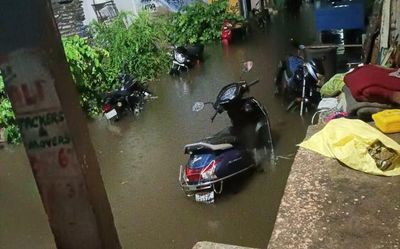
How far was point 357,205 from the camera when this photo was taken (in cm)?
264

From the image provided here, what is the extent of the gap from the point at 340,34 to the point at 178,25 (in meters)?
5.56

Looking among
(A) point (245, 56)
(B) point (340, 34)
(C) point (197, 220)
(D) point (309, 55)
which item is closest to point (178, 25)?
(A) point (245, 56)

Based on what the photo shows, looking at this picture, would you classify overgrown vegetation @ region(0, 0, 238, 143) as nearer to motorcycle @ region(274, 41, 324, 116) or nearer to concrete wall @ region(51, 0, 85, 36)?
concrete wall @ region(51, 0, 85, 36)

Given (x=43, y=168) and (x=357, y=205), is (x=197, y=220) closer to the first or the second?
(x=357, y=205)

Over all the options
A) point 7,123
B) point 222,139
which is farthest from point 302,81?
point 7,123

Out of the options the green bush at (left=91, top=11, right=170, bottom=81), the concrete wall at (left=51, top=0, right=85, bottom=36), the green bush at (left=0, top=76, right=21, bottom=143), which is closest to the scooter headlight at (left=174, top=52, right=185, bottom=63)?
the green bush at (left=91, top=11, right=170, bottom=81)

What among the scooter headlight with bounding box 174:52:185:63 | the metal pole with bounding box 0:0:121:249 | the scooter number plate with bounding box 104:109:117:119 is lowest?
the scooter number plate with bounding box 104:109:117:119

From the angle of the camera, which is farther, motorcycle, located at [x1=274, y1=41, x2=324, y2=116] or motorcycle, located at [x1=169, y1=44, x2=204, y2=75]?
motorcycle, located at [x1=169, y1=44, x2=204, y2=75]

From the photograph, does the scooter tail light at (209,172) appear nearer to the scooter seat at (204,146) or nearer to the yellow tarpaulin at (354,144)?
the scooter seat at (204,146)

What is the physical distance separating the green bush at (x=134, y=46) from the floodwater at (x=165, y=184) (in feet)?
4.02

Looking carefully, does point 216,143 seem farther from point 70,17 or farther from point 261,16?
point 261,16

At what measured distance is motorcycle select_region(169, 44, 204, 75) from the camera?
10.5 metres

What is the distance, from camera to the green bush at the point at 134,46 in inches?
401

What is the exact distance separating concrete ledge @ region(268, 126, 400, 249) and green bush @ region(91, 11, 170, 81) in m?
7.45
